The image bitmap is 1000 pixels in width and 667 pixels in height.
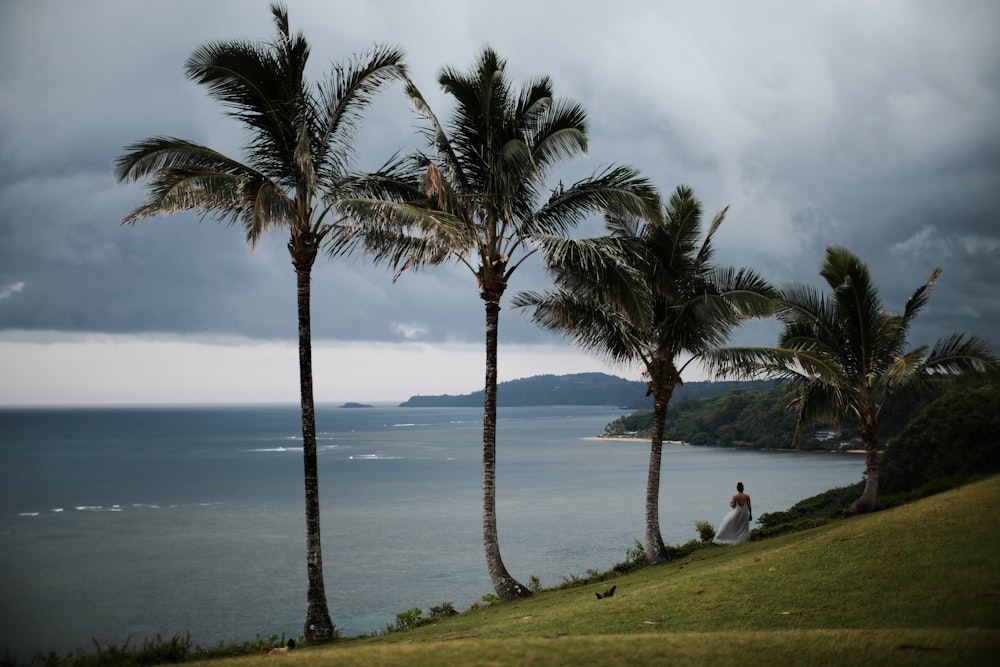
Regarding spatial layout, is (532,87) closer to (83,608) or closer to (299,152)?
(299,152)

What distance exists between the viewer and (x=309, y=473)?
13570 mm

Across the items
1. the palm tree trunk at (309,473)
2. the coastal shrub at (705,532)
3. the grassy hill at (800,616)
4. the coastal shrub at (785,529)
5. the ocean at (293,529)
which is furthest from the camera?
the ocean at (293,529)

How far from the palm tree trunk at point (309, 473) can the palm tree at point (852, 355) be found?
401 inches

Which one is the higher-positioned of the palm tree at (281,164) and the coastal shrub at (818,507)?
the palm tree at (281,164)

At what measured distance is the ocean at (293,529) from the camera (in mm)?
24906

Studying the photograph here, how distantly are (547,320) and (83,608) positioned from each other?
19.7m

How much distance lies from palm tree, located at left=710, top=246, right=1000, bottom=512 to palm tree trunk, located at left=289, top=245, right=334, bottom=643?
10179 millimetres

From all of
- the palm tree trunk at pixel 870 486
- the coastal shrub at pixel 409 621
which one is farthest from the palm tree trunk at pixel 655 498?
the coastal shrub at pixel 409 621

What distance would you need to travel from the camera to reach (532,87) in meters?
16.4

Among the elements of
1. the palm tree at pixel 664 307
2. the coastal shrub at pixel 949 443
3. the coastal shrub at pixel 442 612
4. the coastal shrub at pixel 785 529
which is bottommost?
the coastal shrub at pixel 442 612

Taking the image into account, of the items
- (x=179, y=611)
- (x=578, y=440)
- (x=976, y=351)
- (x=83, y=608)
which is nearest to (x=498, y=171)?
(x=976, y=351)

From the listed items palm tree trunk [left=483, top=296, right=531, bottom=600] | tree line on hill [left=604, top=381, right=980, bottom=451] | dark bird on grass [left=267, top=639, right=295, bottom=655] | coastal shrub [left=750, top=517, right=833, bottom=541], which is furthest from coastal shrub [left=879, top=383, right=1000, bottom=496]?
tree line on hill [left=604, top=381, right=980, bottom=451]

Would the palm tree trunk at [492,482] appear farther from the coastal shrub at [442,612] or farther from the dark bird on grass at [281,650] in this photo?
the dark bird on grass at [281,650]

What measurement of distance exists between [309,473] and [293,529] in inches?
1289
